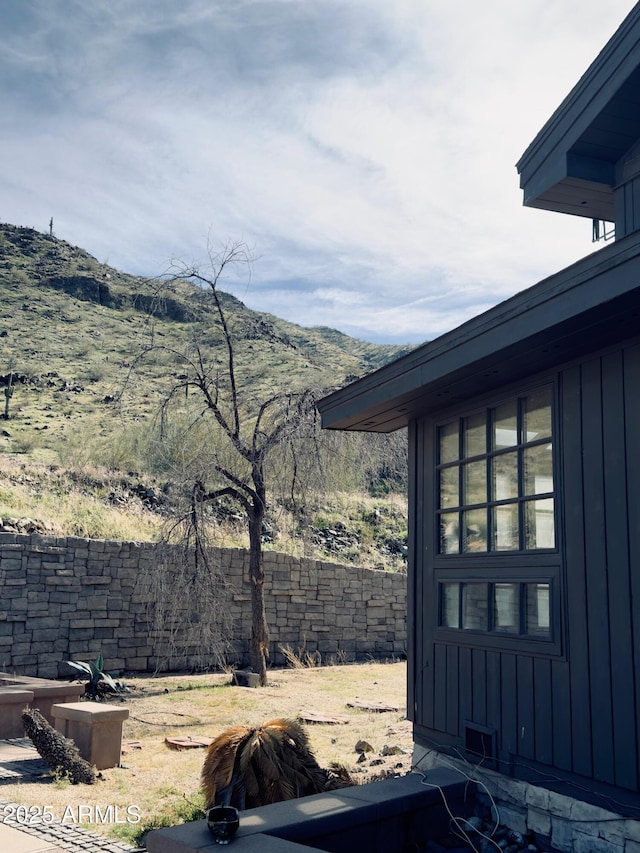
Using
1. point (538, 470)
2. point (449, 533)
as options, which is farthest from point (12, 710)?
point (538, 470)

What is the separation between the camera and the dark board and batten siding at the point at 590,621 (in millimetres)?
3994

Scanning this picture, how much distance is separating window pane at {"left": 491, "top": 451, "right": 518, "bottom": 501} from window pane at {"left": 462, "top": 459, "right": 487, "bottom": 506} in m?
0.12

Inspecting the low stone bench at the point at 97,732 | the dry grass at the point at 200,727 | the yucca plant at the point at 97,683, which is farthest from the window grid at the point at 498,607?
the yucca plant at the point at 97,683

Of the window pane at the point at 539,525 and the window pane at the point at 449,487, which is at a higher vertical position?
the window pane at the point at 449,487

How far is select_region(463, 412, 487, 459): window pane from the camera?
5328 millimetres

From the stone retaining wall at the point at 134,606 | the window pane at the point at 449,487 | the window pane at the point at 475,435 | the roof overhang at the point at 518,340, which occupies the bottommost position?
the stone retaining wall at the point at 134,606

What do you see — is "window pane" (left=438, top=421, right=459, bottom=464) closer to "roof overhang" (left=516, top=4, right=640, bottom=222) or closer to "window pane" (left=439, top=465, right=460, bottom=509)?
"window pane" (left=439, top=465, right=460, bottom=509)

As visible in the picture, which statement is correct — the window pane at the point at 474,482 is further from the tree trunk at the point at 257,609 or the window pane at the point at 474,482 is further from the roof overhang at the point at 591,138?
the tree trunk at the point at 257,609

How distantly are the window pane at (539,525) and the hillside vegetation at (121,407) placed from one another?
6.80m

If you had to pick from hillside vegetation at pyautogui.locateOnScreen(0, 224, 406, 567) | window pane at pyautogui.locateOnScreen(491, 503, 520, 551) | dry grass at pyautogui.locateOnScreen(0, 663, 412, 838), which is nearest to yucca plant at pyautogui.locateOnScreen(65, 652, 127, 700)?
dry grass at pyautogui.locateOnScreen(0, 663, 412, 838)

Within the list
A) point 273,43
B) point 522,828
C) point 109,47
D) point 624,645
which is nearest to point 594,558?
point 624,645

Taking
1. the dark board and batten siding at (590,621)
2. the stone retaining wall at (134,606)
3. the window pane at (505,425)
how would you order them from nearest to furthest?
1. the dark board and batten siding at (590,621)
2. the window pane at (505,425)
3. the stone retaining wall at (134,606)

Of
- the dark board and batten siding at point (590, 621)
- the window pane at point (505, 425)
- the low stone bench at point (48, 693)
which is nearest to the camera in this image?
the dark board and batten siding at point (590, 621)

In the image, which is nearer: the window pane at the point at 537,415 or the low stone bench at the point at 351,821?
the low stone bench at the point at 351,821
